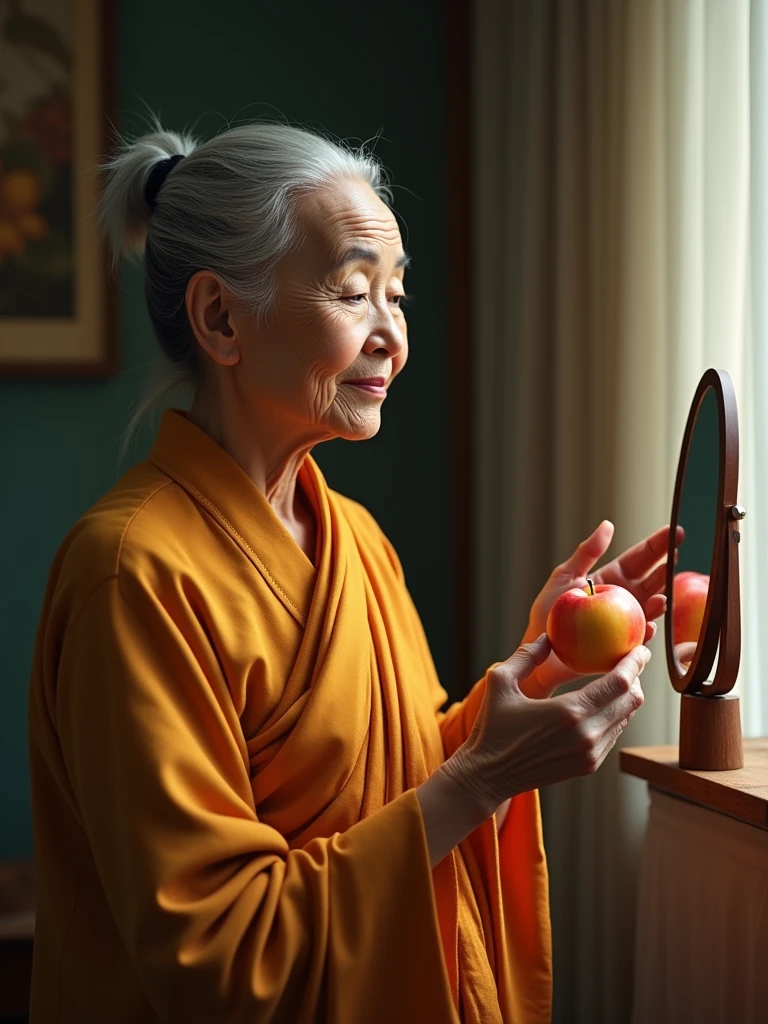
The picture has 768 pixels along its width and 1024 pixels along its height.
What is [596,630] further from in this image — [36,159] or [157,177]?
[36,159]

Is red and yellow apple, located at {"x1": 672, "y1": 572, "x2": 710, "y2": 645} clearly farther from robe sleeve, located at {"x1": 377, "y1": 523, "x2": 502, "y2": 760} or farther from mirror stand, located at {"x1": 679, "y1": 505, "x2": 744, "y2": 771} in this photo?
robe sleeve, located at {"x1": 377, "y1": 523, "x2": 502, "y2": 760}

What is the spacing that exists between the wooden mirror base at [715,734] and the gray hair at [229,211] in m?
0.64

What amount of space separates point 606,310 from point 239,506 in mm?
775

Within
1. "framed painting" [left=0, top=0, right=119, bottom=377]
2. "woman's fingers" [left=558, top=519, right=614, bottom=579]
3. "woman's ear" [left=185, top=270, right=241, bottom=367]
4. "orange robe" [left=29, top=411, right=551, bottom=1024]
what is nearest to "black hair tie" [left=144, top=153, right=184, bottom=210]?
"woman's ear" [left=185, top=270, right=241, bottom=367]

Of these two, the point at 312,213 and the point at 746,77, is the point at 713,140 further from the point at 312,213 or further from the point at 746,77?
the point at 312,213

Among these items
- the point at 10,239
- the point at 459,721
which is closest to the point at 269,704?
the point at 459,721

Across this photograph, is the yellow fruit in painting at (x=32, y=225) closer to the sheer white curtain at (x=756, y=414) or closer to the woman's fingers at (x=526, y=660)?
the sheer white curtain at (x=756, y=414)

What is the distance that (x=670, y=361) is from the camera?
1.53m

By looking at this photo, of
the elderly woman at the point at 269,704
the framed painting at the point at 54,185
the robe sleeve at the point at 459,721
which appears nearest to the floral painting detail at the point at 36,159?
the framed painting at the point at 54,185

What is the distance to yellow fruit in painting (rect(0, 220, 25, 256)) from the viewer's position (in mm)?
2242

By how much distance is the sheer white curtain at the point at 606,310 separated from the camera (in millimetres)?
1423

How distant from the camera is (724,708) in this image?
3.81 feet

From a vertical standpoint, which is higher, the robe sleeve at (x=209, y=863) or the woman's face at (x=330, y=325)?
the woman's face at (x=330, y=325)

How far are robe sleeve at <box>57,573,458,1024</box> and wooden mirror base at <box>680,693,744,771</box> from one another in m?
0.34
